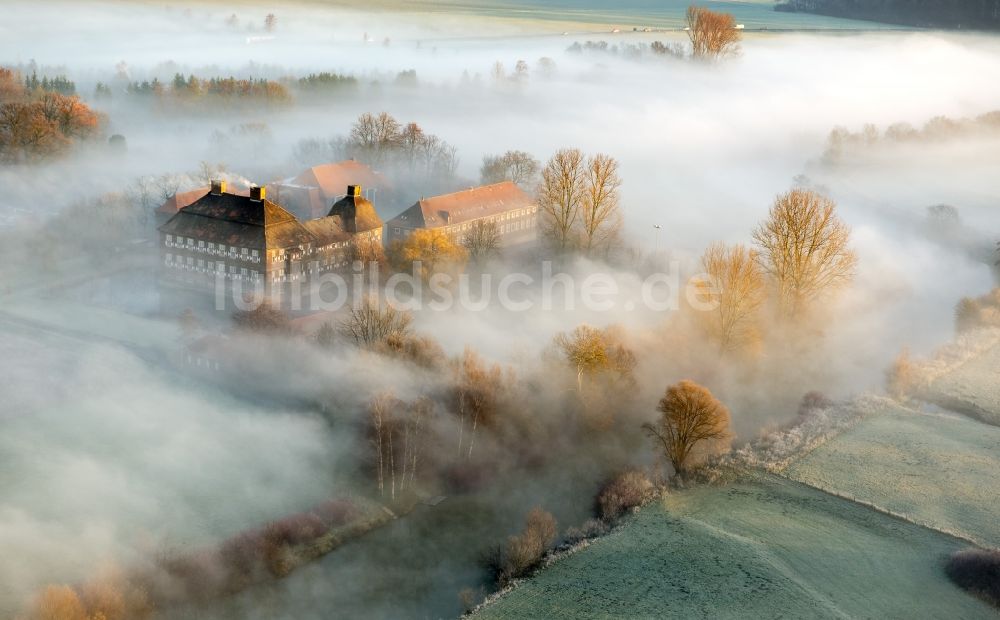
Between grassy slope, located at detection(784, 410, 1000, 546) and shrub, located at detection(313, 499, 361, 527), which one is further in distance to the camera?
shrub, located at detection(313, 499, 361, 527)

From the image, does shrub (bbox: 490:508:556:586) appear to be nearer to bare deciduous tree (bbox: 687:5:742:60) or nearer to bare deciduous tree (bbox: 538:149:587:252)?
bare deciduous tree (bbox: 538:149:587:252)

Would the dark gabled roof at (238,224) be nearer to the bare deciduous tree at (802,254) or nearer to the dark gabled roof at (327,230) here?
the dark gabled roof at (327,230)

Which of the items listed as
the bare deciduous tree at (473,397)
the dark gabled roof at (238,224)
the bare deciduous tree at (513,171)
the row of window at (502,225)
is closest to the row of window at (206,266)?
the dark gabled roof at (238,224)

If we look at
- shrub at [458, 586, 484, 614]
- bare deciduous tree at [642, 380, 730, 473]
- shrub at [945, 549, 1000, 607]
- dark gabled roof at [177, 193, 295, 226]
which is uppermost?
dark gabled roof at [177, 193, 295, 226]

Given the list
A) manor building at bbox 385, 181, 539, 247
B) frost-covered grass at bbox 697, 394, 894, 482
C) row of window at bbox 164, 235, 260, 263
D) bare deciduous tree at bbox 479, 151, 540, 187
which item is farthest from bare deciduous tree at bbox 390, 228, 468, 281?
bare deciduous tree at bbox 479, 151, 540, 187

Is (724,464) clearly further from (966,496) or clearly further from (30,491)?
(30,491)

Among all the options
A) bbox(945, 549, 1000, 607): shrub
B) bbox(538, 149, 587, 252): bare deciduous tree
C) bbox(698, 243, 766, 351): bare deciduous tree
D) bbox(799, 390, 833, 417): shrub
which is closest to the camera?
bbox(945, 549, 1000, 607): shrub

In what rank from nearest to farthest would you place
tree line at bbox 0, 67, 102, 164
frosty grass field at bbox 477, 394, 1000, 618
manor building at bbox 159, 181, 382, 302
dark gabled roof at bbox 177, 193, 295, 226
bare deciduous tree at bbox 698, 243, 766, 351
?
1. frosty grass field at bbox 477, 394, 1000, 618
2. bare deciduous tree at bbox 698, 243, 766, 351
3. manor building at bbox 159, 181, 382, 302
4. dark gabled roof at bbox 177, 193, 295, 226
5. tree line at bbox 0, 67, 102, 164

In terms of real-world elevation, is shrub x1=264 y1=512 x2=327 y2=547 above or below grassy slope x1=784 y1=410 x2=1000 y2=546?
below
